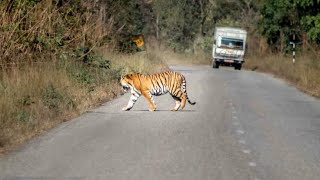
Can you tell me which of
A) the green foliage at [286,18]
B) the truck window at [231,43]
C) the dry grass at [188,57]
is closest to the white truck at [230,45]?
the truck window at [231,43]

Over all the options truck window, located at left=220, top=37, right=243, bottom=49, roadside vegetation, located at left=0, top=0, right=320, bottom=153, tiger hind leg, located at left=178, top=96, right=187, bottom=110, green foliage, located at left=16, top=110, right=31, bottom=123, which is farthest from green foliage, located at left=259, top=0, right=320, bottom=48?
green foliage, located at left=16, top=110, right=31, bottom=123

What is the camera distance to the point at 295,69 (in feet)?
118

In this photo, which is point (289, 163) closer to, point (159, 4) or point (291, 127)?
point (291, 127)

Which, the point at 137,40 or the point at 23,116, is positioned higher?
the point at 23,116

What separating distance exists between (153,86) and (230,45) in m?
35.2

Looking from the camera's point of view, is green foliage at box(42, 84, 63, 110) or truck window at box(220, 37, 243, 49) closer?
green foliage at box(42, 84, 63, 110)

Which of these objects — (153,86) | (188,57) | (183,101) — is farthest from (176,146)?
(188,57)

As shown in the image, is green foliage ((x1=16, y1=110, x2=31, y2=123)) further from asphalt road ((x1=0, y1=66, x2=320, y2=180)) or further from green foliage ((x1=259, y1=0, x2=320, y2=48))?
green foliage ((x1=259, y1=0, x2=320, y2=48))

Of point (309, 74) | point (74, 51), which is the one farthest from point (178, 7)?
point (74, 51)

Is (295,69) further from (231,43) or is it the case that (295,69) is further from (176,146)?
(176,146)

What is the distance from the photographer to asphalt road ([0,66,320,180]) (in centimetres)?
873

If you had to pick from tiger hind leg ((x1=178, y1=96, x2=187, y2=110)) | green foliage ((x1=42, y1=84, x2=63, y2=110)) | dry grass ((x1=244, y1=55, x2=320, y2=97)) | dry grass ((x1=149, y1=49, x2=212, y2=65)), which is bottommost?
dry grass ((x1=149, y1=49, x2=212, y2=65))

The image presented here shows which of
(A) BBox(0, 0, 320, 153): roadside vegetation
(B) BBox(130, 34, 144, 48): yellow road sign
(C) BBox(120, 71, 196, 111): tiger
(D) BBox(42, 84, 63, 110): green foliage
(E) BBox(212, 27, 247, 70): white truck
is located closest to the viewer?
(A) BBox(0, 0, 320, 153): roadside vegetation

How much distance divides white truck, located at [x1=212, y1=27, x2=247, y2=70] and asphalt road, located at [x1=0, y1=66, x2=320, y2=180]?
3336cm
